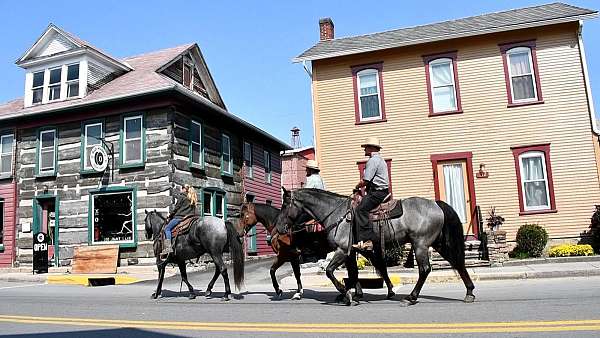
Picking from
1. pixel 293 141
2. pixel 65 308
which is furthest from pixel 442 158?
pixel 293 141

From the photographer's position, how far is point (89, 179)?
18750 millimetres

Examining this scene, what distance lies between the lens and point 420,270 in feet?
26.9

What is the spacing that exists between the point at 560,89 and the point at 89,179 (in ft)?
57.0

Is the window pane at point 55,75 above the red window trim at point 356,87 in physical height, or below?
above

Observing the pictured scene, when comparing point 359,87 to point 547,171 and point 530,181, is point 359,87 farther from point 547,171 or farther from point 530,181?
point 547,171

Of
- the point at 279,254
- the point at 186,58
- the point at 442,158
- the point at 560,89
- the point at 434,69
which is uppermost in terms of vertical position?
the point at 186,58

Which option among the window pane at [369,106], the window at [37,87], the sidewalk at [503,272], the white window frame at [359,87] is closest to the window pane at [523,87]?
the white window frame at [359,87]

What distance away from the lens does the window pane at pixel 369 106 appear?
18.0m

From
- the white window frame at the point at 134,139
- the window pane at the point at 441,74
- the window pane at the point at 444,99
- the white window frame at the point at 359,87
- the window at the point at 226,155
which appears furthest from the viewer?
the window at the point at 226,155

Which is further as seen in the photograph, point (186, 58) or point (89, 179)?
point (186, 58)

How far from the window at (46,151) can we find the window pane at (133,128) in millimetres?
3528

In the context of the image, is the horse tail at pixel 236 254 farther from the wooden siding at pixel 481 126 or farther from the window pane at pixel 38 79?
the window pane at pixel 38 79

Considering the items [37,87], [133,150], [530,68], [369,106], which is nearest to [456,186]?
[369,106]

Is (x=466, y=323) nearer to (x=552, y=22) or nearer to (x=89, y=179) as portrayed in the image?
(x=552, y=22)
